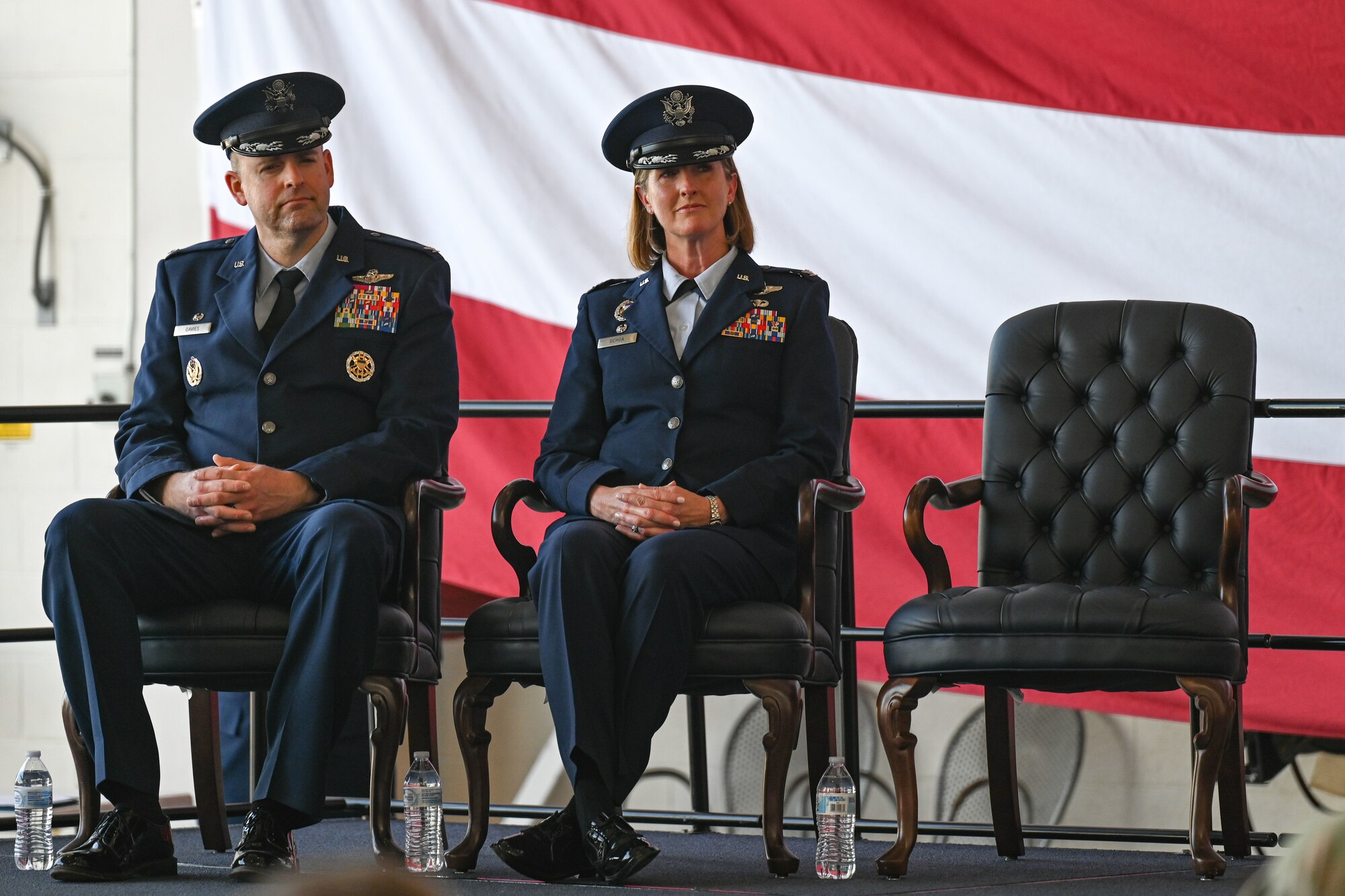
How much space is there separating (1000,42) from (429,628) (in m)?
2.04

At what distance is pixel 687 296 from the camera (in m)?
2.87

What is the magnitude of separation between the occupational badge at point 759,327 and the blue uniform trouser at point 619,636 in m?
0.44

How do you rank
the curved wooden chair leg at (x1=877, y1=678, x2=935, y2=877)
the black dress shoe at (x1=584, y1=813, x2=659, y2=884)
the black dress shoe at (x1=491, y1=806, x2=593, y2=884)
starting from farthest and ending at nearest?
the curved wooden chair leg at (x1=877, y1=678, x2=935, y2=877) < the black dress shoe at (x1=491, y1=806, x2=593, y2=884) < the black dress shoe at (x1=584, y1=813, x2=659, y2=884)

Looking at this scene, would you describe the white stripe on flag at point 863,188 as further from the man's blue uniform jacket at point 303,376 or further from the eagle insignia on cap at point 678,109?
the man's blue uniform jacket at point 303,376

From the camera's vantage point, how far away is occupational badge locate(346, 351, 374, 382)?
9.10ft

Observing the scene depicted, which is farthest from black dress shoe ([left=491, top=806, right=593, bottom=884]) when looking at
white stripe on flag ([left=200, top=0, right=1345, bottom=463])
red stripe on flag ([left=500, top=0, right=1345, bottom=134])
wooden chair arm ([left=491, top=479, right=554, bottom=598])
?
red stripe on flag ([left=500, top=0, right=1345, bottom=134])

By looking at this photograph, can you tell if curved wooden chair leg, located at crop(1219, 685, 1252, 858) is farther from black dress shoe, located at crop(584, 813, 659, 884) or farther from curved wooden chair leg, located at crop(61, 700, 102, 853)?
curved wooden chair leg, located at crop(61, 700, 102, 853)

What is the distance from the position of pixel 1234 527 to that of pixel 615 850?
1035mm


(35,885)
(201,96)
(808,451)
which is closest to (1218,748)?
(808,451)

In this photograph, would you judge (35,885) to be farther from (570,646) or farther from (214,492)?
(570,646)

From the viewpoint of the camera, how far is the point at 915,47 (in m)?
3.85

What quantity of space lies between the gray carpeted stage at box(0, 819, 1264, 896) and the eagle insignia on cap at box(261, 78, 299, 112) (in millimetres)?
1281

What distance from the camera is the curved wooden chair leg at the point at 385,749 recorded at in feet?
8.23

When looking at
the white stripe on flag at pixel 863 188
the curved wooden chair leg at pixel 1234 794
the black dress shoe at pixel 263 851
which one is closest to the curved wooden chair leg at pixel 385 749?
the black dress shoe at pixel 263 851
